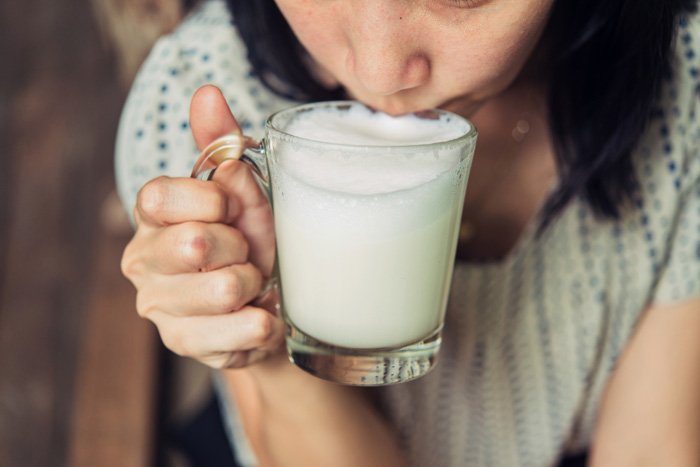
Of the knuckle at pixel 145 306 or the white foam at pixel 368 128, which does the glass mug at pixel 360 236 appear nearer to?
the white foam at pixel 368 128

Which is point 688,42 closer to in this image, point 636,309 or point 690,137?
point 690,137

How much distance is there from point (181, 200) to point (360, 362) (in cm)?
25

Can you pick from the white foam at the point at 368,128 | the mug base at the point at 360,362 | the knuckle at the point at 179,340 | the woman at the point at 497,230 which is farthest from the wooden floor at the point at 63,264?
the white foam at the point at 368,128

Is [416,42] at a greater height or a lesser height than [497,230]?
greater

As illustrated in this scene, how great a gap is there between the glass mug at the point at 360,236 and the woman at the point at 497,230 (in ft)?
0.18

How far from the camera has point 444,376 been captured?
4.54 feet

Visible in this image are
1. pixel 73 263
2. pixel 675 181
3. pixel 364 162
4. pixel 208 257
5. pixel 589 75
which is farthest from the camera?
pixel 73 263

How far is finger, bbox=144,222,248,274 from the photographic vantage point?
2.68 ft

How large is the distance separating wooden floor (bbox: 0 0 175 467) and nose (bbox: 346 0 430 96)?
922mm

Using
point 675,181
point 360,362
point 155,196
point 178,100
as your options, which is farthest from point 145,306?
point 675,181

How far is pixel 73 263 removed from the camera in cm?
275

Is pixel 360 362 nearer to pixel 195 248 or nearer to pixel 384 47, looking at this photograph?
pixel 195 248

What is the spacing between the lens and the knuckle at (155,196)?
82cm

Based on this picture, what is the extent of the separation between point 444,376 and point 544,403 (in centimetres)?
19
